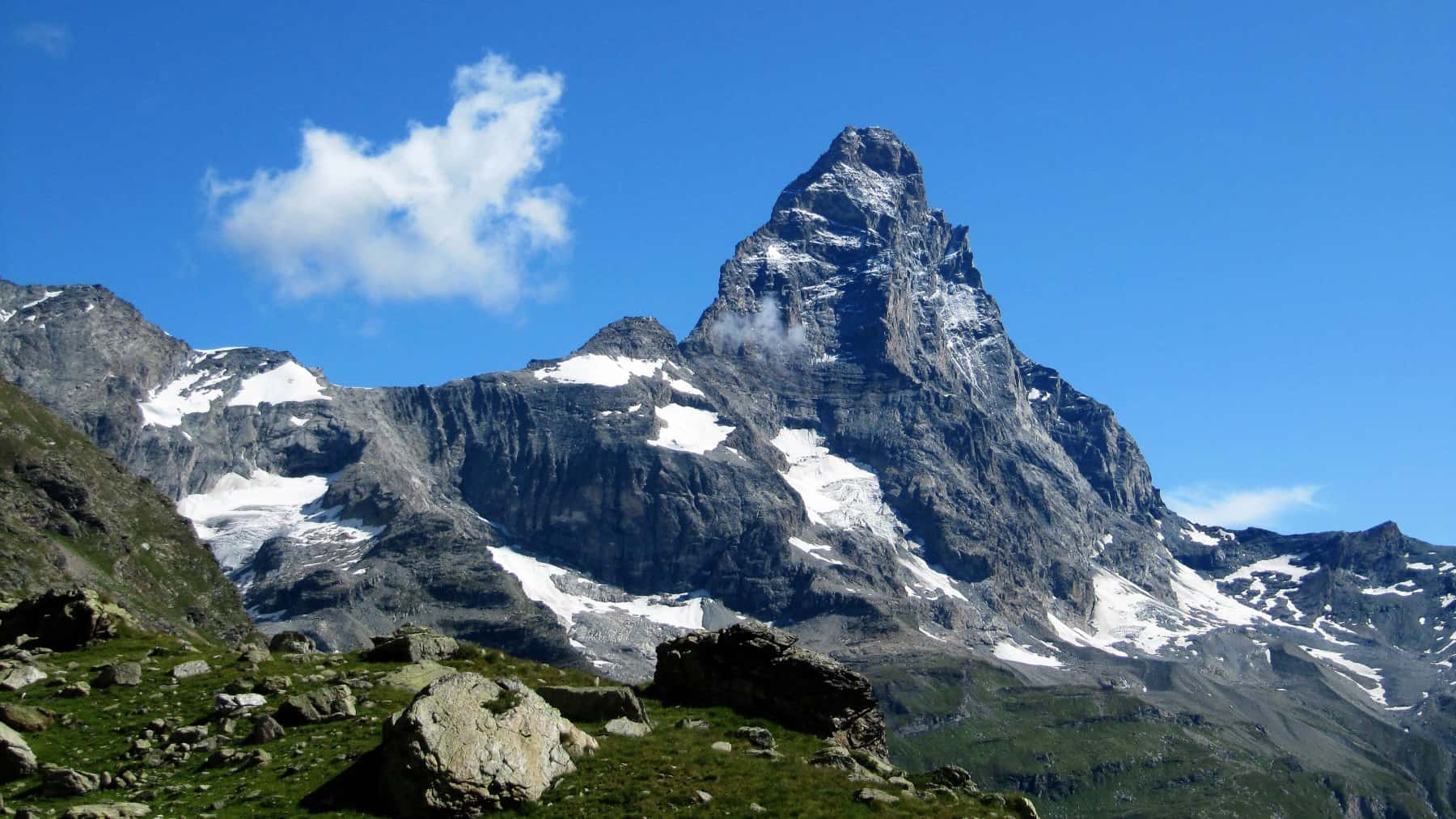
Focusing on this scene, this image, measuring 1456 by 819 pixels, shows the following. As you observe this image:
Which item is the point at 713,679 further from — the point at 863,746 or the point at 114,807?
the point at 114,807

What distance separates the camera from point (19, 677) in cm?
4819

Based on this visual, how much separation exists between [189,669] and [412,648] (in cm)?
889

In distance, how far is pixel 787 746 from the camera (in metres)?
48.2

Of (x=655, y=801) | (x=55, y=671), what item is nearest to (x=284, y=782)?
(x=655, y=801)

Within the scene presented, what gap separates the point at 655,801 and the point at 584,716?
28.4 ft

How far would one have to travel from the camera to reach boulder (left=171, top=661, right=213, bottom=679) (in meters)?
50.0

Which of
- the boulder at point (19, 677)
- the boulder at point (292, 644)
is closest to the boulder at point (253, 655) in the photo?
the boulder at point (292, 644)

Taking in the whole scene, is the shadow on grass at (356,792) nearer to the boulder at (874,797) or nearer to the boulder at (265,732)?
the boulder at (265,732)

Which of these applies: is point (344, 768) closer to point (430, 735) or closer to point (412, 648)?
point (430, 735)

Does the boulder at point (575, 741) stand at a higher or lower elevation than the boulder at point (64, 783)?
higher

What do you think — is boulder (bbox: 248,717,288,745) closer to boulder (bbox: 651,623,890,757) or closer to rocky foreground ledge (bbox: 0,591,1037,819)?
rocky foreground ledge (bbox: 0,591,1037,819)

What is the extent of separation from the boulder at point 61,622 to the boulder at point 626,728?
25.5 m

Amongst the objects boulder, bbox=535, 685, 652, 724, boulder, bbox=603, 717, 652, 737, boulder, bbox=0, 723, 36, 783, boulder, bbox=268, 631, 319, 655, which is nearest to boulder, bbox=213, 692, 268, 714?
boulder, bbox=0, 723, 36, 783

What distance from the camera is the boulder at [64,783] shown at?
36.8 meters
